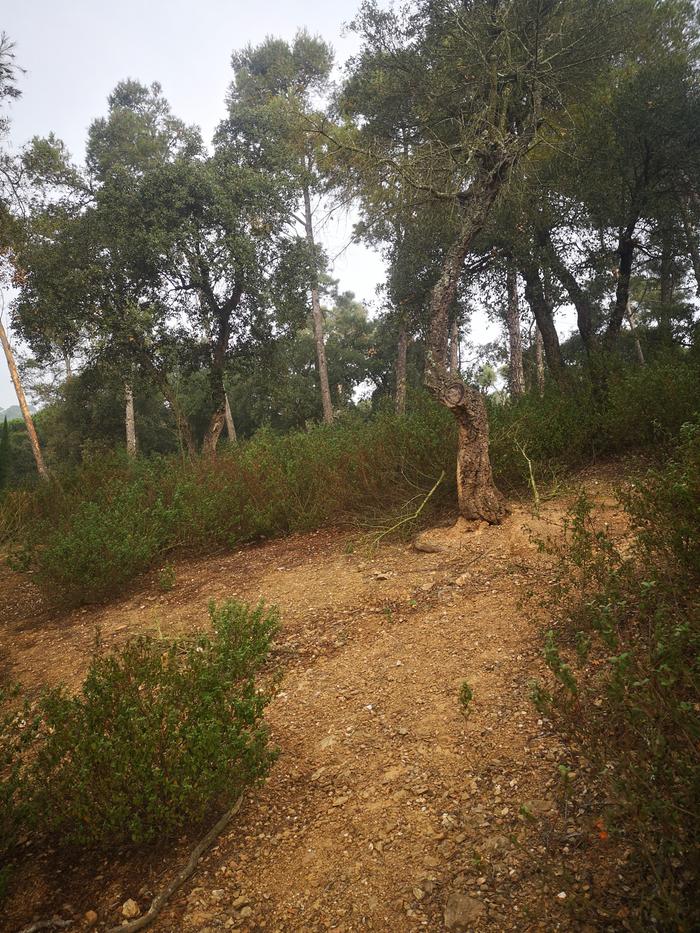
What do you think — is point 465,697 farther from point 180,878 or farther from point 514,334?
point 514,334

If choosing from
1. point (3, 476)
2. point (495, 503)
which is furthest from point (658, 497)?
point (3, 476)

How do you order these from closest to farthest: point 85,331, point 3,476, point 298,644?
point 298,644, point 3,476, point 85,331

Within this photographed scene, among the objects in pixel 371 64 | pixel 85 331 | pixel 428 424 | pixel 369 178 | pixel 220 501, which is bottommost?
pixel 220 501

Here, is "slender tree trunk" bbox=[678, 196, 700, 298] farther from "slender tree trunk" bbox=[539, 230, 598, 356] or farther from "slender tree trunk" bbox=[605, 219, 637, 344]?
"slender tree trunk" bbox=[539, 230, 598, 356]

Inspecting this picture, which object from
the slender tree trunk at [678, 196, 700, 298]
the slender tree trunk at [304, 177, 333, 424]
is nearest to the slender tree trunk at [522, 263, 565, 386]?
the slender tree trunk at [678, 196, 700, 298]

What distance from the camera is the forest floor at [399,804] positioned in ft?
5.72

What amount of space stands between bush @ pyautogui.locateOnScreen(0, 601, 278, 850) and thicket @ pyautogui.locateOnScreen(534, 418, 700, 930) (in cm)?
132

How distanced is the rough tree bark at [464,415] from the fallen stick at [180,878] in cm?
345

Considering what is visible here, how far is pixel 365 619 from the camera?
3.98 m

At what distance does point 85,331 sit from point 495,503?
1410cm

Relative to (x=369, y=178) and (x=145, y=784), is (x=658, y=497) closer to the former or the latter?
(x=145, y=784)

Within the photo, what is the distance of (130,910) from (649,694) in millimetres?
2030

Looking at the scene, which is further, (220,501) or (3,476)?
(3,476)

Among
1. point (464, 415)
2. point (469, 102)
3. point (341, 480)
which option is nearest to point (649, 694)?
point (464, 415)
